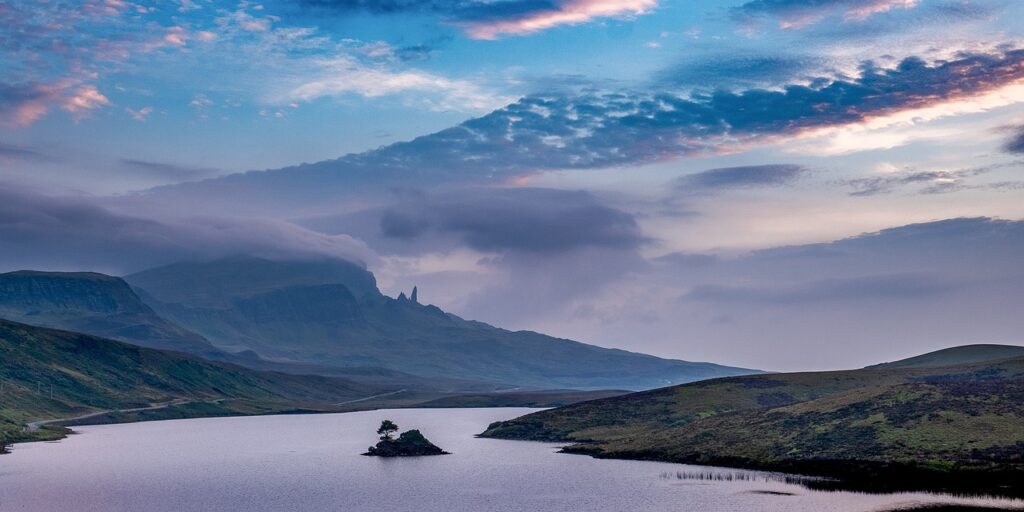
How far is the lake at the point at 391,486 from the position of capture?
110938mm

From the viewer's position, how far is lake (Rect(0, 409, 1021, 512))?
11094 centimetres

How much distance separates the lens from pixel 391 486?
133 meters

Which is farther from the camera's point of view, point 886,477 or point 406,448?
point 406,448

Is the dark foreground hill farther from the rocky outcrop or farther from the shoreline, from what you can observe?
the rocky outcrop

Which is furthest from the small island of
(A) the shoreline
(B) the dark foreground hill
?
(A) the shoreline

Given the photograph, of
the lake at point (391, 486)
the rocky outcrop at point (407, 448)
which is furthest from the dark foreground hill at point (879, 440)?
the rocky outcrop at point (407, 448)

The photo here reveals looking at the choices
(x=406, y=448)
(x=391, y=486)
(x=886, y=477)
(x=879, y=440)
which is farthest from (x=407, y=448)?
(x=886, y=477)

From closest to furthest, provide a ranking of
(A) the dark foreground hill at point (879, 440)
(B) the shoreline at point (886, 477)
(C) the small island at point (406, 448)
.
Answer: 1. (B) the shoreline at point (886, 477)
2. (A) the dark foreground hill at point (879, 440)
3. (C) the small island at point (406, 448)

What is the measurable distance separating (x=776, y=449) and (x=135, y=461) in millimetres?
112295

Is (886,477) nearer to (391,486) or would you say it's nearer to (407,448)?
(391,486)

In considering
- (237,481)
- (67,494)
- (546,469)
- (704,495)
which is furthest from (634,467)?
(67,494)

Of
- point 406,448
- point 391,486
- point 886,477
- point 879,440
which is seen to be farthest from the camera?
point 406,448

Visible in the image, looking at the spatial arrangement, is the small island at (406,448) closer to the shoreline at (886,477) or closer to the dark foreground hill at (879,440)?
the dark foreground hill at (879,440)

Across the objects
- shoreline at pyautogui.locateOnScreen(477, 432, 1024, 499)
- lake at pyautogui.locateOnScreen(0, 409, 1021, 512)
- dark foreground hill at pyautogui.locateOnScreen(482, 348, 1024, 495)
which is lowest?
lake at pyautogui.locateOnScreen(0, 409, 1021, 512)
